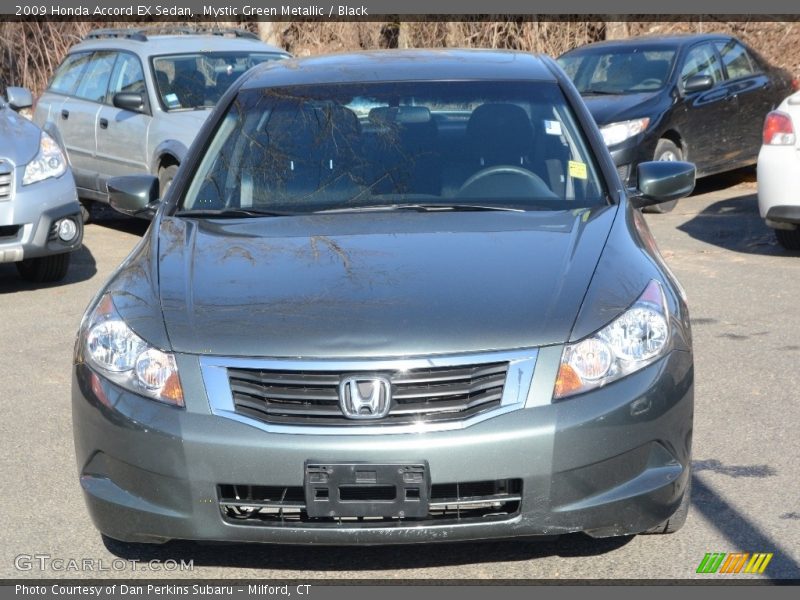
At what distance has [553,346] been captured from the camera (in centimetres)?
382

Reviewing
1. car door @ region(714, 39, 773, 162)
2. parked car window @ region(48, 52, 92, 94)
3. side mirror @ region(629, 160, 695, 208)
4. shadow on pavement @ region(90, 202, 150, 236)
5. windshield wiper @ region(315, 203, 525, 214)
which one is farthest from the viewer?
car door @ region(714, 39, 773, 162)

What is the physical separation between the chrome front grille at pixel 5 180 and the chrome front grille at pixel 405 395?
585cm

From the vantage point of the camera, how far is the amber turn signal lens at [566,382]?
3766mm

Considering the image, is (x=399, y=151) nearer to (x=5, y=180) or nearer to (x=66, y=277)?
(x=5, y=180)

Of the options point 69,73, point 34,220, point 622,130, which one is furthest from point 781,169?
point 69,73

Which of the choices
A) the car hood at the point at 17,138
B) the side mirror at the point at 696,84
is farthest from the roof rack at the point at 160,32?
the side mirror at the point at 696,84

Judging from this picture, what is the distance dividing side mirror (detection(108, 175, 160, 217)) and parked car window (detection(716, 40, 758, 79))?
31.4ft

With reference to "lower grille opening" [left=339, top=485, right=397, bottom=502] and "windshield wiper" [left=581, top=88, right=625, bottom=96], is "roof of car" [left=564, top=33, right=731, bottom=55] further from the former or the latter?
"lower grille opening" [left=339, top=485, right=397, bottom=502]

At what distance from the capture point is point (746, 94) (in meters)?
13.8

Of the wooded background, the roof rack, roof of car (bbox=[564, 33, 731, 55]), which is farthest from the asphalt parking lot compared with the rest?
the wooded background

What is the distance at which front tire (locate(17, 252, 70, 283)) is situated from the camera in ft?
31.5

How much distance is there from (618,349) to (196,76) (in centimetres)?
845

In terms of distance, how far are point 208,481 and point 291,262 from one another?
908 millimetres

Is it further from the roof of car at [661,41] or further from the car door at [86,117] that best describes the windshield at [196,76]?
the roof of car at [661,41]
